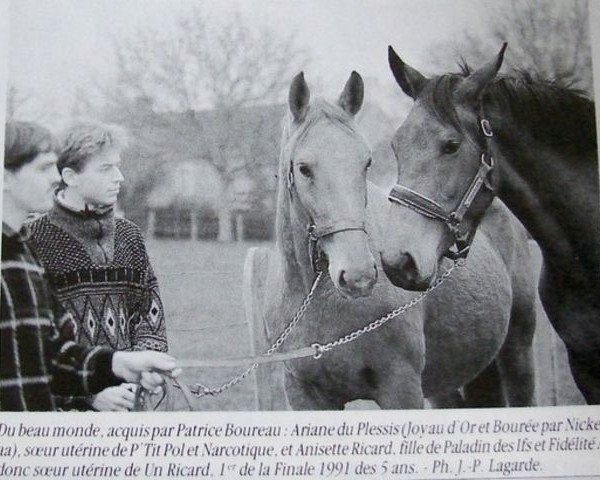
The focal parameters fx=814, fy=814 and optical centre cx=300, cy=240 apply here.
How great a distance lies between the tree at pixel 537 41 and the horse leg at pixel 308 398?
1351mm

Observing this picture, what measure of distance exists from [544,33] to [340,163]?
3.47 feet

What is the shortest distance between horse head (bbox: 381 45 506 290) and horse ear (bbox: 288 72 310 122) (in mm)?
358

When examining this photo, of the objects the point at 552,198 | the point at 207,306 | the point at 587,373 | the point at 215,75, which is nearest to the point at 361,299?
the point at 207,306

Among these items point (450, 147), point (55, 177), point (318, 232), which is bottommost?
point (318, 232)

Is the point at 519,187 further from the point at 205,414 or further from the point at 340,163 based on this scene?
the point at 205,414

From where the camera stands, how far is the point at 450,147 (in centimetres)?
298

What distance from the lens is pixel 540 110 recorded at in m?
3.12

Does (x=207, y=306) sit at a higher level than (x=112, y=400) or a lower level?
higher

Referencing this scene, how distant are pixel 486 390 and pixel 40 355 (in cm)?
166

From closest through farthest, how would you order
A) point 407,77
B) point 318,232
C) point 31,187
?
point 318,232 < point 31,187 < point 407,77

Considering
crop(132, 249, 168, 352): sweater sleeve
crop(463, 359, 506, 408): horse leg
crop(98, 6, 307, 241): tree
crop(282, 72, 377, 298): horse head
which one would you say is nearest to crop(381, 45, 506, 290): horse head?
crop(282, 72, 377, 298): horse head

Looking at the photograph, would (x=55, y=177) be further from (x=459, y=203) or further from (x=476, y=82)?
(x=476, y=82)

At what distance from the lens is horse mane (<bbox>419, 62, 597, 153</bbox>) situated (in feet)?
10.0

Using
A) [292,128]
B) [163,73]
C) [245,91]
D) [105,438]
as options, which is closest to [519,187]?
[292,128]
